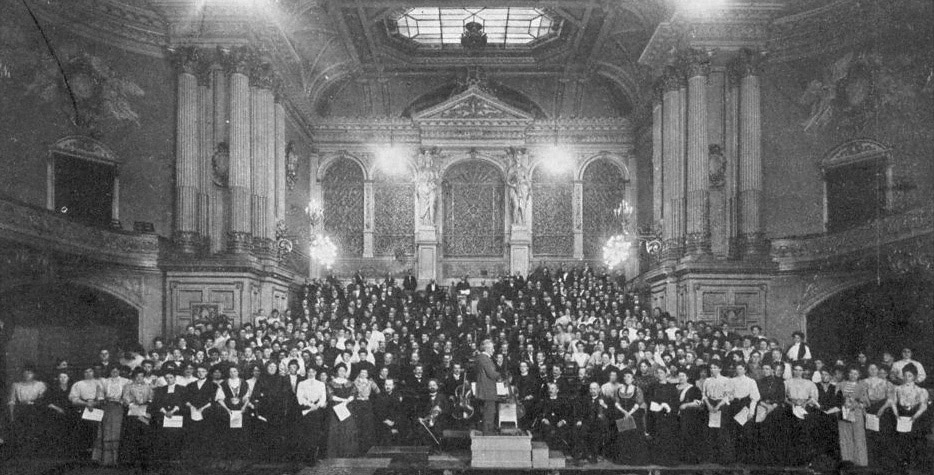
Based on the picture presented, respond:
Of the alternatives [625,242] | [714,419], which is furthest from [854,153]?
[714,419]

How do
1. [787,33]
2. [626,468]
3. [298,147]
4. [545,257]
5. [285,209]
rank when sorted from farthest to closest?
[545,257], [298,147], [285,209], [787,33], [626,468]

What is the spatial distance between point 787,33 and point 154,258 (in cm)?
1610

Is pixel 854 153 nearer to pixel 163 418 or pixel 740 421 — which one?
pixel 740 421

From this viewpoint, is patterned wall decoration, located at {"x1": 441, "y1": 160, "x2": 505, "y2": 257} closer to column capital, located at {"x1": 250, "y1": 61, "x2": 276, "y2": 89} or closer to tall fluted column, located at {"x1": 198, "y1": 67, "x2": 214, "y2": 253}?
column capital, located at {"x1": 250, "y1": 61, "x2": 276, "y2": 89}

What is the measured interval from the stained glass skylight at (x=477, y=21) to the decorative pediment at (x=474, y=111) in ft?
5.94

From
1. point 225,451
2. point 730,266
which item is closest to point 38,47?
point 225,451

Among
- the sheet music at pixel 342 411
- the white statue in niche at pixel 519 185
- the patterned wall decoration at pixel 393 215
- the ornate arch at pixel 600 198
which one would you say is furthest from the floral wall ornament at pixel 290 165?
the sheet music at pixel 342 411

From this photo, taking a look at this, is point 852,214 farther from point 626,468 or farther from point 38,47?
point 38,47

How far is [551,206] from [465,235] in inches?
122

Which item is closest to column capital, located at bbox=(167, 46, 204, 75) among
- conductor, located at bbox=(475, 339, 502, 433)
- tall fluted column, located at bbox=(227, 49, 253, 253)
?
tall fluted column, located at bbox=(227, 49, 253, 253)

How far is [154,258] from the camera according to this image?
1989 centimetres

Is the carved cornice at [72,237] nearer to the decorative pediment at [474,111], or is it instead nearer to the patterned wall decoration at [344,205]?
the patterned wall decoration at [344,205]

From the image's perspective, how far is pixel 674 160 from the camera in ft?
72.0

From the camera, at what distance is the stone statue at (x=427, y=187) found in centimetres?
2855
